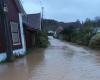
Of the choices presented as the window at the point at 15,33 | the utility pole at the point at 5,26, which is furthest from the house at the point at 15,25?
the utility pole at the point at 5,26

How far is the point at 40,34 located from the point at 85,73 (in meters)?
31.5

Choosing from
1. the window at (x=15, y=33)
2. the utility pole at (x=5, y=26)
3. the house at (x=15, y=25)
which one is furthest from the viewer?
the window at (x=15, y=33)

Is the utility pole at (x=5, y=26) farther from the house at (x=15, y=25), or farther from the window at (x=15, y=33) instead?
the window at (x=15, y=33)

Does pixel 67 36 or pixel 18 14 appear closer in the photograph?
pixel 18 14

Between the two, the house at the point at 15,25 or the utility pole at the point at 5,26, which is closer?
the utility pole at the point at 5,26

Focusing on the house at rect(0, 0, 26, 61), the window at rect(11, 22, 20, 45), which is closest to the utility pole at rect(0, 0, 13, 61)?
the house at rect(0, 0, 26, 61)

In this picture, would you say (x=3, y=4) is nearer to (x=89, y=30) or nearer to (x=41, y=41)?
(x=41, y=41)

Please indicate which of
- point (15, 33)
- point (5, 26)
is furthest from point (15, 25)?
point (5, 26)

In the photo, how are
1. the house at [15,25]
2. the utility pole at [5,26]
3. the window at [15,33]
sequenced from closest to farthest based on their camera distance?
the utility pole at [5,26] → the house at [15,25] → the window at [15,33]

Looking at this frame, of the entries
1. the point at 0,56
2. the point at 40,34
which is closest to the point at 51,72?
the point at 0,56

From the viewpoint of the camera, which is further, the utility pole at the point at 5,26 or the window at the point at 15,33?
the window at the point at 15,33

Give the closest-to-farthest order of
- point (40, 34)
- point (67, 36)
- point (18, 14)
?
1. point (18, 14)
2. point (40, 34)
3. point (67, 36)

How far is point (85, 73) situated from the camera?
1432 cm

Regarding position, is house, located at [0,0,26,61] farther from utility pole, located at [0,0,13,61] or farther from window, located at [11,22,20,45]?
utility pole, located at [0,0,13,61]
